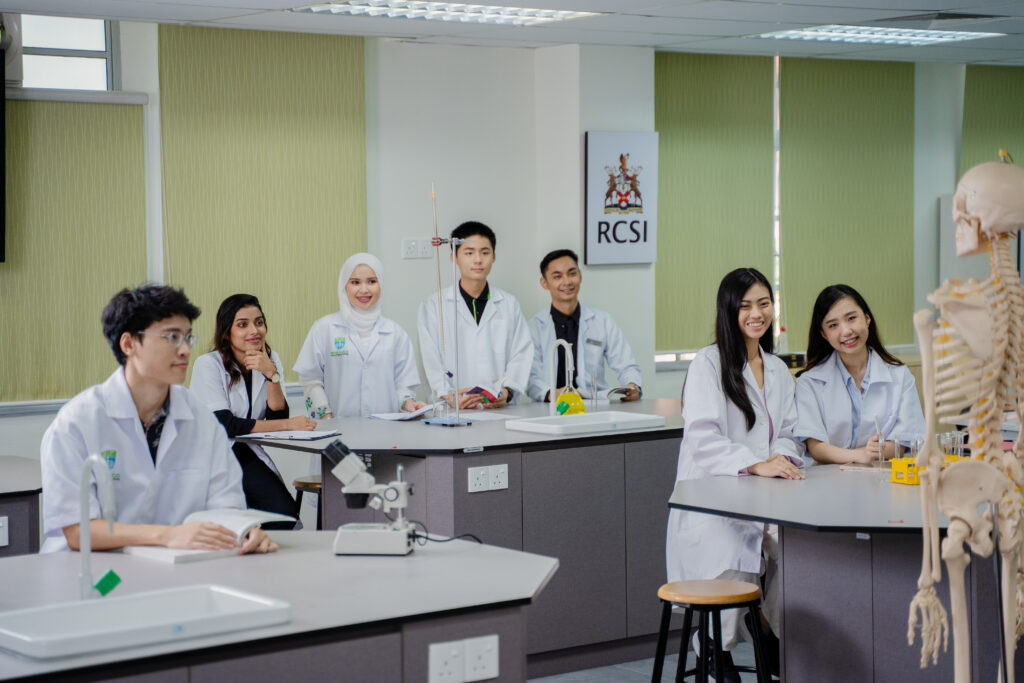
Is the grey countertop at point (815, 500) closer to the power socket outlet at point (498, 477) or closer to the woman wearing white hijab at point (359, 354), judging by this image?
the power socket outlet at point (498, 477)

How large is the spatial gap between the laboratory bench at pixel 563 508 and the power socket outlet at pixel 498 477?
0.06 feet

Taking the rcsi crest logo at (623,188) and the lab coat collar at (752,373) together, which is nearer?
the lab coat collar at (752,373)

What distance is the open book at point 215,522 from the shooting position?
104 inches

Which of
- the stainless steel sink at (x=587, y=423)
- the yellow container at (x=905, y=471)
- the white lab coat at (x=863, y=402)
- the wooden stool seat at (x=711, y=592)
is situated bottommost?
the wooden stool seat at (x=711, y=592)

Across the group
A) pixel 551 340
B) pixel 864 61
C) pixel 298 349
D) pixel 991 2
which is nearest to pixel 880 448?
pixel 551 340

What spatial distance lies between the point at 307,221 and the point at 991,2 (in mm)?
3394

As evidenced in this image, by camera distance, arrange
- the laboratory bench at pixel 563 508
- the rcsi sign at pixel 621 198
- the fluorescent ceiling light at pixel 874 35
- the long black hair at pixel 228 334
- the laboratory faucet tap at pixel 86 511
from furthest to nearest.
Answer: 1. the rcsi sign at pixel 621 198
2. the fluorescent ceiling light at pixel 874 35
3. the long black hair at pixel 228 334
4. the laboratory bench at pixel 563 508
5. the laboratory faucet tap at pixel 86 511

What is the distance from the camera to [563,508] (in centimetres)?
442

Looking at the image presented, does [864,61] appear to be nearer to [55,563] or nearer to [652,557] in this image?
[652,557]

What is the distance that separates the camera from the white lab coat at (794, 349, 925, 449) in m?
4.13

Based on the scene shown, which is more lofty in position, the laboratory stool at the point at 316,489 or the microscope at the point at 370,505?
the microscope at the point at 370,505

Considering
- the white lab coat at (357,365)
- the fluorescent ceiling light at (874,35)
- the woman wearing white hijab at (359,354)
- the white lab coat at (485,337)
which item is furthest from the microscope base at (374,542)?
the fluorescent ceiling light at (874,35)

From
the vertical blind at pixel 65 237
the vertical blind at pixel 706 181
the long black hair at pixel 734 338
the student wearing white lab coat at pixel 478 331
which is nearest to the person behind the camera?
the long black hair at pixel 734 338

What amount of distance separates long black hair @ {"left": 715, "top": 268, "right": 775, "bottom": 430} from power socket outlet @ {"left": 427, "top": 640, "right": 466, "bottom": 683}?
1760mm
